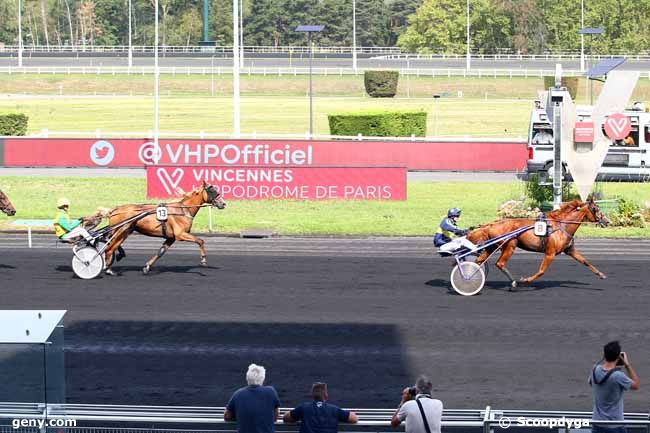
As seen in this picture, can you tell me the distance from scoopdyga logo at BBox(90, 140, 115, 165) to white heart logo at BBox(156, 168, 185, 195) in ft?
29.3

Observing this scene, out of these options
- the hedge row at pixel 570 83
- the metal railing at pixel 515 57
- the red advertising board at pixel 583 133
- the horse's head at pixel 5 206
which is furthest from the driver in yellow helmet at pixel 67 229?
the metal railing at pixel 515 57

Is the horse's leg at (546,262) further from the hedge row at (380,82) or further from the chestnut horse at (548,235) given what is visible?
the hedge row at (380,82)

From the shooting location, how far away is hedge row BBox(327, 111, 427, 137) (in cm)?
4334

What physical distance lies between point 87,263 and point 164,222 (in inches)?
54.9

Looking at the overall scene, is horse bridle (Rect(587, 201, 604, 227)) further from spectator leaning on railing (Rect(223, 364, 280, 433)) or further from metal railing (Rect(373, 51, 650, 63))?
metal railing (Rect(373, 51, 650, 63))

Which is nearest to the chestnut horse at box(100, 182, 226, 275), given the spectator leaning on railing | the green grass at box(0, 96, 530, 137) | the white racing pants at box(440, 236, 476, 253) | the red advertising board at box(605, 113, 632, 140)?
the white racing pants at box(440, 236, 476, 253)

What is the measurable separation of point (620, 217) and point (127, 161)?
1719cm

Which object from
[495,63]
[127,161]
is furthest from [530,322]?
[495,63]

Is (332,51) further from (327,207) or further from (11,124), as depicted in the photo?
(327,207)

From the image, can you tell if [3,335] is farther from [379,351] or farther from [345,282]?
[345,282]

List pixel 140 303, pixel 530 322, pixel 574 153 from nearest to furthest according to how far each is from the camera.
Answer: pixel 530 322 → pixel 140 303 → pixel 574 153

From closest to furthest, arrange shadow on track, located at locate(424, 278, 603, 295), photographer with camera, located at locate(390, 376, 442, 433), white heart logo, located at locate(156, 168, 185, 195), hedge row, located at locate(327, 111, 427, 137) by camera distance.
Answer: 1. photographer with camera, located at locate(390, 376, 442, 433)
2. shadow on track, located at locate(424, 278, 603, 295)
3. white heart logo, located at locate(156, 168, 185, 195)
4. hedge row, located at locate(327, 111, 427, 137)

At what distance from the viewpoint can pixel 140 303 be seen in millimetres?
16547

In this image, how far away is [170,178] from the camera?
28141mm
